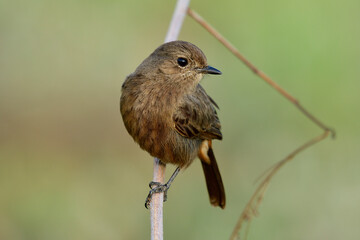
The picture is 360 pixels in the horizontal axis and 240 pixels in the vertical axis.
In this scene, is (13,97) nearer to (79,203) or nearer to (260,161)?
(79,203)

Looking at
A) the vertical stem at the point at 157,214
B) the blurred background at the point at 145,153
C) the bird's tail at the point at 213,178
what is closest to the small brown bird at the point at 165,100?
the vertical stem at the point at 157,214

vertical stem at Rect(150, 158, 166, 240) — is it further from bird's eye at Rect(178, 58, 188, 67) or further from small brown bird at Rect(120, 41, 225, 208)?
bird's eye at Rect(178, 58, 188, 67)

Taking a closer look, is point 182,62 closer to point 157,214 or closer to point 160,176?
point 160,176

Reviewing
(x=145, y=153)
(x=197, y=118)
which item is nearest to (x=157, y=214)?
(x=197, y=118)

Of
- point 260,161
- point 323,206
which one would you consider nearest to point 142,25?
point 260,161

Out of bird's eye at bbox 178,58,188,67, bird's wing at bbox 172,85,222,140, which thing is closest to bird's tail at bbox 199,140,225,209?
bird's wing at bbox 172,85,222,140

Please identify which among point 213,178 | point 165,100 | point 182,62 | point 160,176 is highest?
point 182,62
